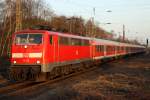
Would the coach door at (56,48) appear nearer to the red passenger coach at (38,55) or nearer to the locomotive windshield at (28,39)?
the red passenger coach at (38,55)

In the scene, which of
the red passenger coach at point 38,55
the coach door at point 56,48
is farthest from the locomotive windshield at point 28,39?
the coach door at point 56,48

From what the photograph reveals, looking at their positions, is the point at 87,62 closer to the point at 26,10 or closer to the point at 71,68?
the point at 71,68

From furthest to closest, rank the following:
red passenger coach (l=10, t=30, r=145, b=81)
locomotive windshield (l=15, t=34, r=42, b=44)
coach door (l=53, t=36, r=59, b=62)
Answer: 1. coach door (l=53, t=36, r=59, b=62)
2. locomotive windshield (l=15, t=34, r=42, b=44)
3. red passenger coach (l=10, t=30, r=145, b=81)

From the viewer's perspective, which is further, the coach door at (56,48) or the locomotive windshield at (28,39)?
the coach door at (56,48)

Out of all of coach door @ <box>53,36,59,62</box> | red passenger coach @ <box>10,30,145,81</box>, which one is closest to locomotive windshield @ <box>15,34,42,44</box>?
red passenger coach @ <box>10,30,145,81</box>

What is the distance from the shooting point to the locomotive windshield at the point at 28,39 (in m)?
18.4

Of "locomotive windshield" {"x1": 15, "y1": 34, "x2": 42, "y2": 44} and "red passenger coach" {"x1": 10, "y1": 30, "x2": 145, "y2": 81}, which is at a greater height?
"locomotive windshield" {"x1": 15, "y1": 34, "x2": 42, "y2": 44}

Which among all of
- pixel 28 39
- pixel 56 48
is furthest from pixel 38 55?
pixel 56 48

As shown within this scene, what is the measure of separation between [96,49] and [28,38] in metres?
15.9

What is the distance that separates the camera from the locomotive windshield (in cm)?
1841

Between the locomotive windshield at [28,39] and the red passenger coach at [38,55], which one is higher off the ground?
the locomotive windshield at [28,39]

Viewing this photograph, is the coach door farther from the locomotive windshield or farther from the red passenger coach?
the locomotive windshield

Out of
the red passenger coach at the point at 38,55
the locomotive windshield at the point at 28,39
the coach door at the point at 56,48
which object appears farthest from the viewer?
the coach door at the point at 56,48

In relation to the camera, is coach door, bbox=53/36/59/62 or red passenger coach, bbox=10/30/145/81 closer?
red passenger coach, bbox=10/30/145/81
